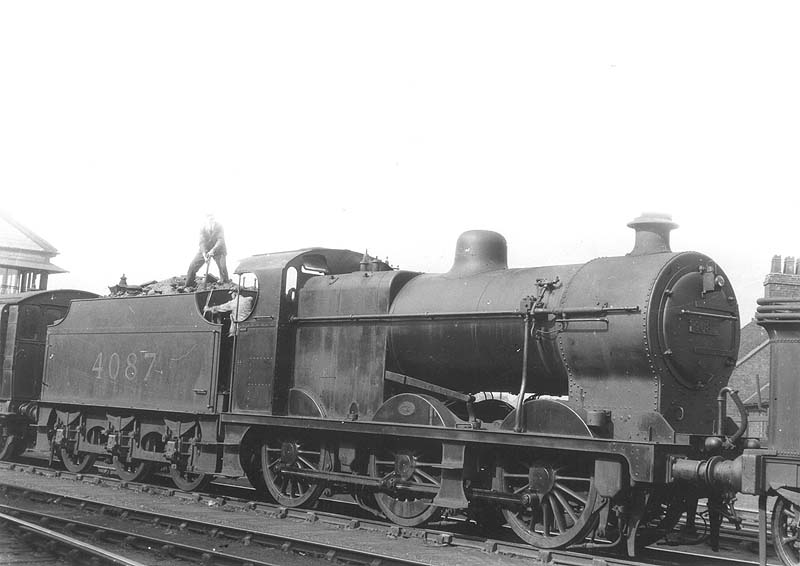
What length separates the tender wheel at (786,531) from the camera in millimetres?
6789

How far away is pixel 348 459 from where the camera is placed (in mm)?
10578

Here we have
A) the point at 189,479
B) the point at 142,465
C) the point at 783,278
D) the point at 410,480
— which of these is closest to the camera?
the point at 410,480

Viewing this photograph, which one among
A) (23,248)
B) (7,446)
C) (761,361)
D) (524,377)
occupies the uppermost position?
(23,248)

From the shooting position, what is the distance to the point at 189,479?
13281 millimetres

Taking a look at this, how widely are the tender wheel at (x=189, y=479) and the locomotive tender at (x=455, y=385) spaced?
0.15 feet

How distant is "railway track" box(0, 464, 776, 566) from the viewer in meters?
8.34

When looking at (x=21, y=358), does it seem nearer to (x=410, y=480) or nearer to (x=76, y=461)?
(x=76, y=461)

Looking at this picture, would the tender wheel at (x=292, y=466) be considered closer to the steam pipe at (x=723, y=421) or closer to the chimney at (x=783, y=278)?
the steam pipe at (x=723, y=421)

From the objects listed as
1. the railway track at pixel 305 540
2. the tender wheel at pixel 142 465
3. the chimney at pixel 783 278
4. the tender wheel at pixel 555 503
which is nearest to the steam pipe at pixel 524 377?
the tender wheel at pixel 555 503

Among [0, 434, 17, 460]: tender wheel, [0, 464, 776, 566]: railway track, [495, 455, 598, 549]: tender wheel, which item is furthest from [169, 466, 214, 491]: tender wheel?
[0, 434, 17, 460]: tender wheel

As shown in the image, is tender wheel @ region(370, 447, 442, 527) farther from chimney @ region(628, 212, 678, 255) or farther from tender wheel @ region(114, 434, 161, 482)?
tender wheel @ region(114, 434, 161, 482)

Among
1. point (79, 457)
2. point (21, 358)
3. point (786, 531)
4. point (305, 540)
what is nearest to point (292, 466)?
point (305, 540)

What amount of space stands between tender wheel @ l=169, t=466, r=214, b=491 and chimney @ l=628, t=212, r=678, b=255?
7098 mm

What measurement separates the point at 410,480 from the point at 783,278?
12700 millimetres
